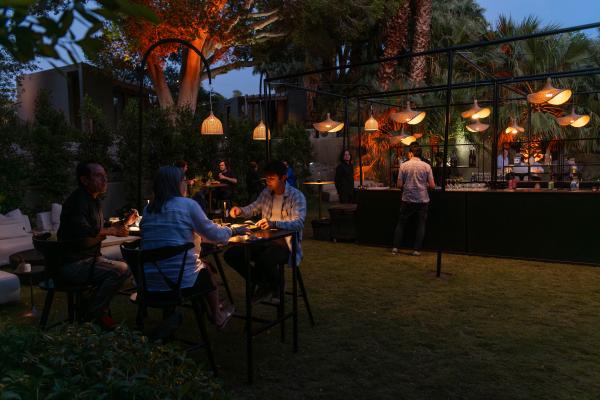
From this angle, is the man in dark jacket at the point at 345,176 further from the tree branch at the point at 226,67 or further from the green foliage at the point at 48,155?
the tree branch at the point at 226,67

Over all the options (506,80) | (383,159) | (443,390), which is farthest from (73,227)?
(383,159)

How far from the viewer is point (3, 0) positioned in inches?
33.4

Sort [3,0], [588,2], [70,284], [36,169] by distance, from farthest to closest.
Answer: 1. [588,2]
2. [36,169]
3. [70,284]
4. [3,0]

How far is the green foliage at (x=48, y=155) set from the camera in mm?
10258

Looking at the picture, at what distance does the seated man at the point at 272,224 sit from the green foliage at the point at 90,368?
2.37m

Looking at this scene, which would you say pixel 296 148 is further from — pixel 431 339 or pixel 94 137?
pixel 431 339

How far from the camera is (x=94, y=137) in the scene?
11586 millimetres

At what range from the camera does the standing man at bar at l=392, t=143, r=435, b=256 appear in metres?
7.91

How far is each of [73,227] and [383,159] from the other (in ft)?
47.8

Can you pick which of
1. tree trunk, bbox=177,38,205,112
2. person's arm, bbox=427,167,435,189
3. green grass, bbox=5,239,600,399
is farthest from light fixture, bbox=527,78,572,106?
tree trunk, bbox=177,38,205,112

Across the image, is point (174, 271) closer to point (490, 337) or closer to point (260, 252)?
point (260, 252)

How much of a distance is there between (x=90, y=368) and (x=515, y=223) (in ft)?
23.8

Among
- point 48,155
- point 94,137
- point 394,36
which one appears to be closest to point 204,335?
point 48,155

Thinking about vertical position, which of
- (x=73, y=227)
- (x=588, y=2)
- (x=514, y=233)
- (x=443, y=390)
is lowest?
(x=443, y=390)
